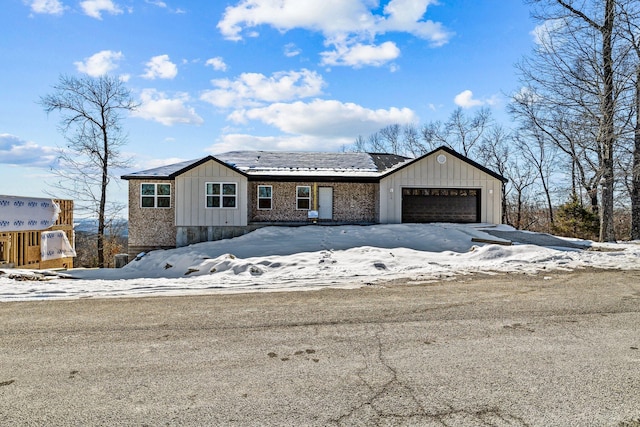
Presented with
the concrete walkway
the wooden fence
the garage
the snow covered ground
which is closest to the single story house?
the snow covered ground

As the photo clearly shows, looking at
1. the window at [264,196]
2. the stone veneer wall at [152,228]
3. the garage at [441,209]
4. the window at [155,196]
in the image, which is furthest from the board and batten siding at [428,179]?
the window at [155,196]

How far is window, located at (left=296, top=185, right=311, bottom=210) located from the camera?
63.2ft

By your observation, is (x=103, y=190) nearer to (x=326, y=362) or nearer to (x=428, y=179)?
(x=428, y=179)

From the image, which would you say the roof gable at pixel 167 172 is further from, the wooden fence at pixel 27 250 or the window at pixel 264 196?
the wooden fence at pixel 27 250

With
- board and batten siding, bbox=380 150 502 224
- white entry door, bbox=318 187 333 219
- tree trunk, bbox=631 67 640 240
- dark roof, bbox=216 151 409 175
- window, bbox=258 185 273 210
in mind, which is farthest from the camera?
dark roof, bbox=216 151 409 175

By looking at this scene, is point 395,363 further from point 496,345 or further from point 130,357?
point 130,357

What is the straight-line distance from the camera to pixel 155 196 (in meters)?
18.7

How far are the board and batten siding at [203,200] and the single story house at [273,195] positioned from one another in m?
0.04

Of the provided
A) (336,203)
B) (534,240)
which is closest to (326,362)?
(534,240)

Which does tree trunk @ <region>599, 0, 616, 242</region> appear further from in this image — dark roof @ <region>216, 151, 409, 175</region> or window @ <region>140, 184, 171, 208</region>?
window @ <region>140, 184, 171, 208</region>

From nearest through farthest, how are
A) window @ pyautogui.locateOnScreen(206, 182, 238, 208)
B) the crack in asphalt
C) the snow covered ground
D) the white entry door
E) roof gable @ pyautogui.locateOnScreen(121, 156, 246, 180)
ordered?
the crack in asphalt
the snow covered ground
roof gable @ pyautogui.locateOnScreen(121, 156, 246, 180)
window @ pyautogui.locateOnScreen(206, 182, 238, 208)
the white entry door

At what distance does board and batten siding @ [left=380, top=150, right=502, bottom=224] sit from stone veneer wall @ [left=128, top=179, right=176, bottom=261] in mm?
9846

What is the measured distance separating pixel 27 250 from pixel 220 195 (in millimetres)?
7363

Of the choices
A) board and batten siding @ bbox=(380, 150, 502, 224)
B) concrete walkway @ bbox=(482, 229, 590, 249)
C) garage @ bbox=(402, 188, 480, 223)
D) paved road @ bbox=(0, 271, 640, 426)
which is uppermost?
board and batten siding @ bbox=(380, 150, 502, 224)
